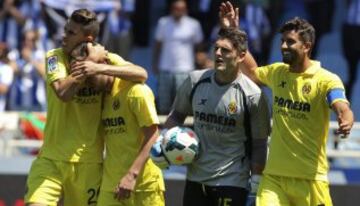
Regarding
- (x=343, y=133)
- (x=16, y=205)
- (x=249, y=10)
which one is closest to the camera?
(x=343, y=133)

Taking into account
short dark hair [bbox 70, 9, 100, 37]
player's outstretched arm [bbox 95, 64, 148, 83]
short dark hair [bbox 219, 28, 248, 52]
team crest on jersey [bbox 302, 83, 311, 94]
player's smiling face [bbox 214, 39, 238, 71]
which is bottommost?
team crest on jersey [bbox 302, 83, 311, 94]

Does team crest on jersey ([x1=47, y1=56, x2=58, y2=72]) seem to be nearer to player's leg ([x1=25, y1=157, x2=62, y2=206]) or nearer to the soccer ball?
player's leg ([x1=25, y1=157, x2=62, y2=206])

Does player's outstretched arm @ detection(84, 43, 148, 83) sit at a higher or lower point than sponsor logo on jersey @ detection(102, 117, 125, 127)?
higher

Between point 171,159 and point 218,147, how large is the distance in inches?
14.8

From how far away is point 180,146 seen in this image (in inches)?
367

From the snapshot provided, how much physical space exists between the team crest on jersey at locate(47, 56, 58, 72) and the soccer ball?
100cm

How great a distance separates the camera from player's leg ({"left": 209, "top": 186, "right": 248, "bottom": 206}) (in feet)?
30.8

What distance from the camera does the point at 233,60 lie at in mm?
9297

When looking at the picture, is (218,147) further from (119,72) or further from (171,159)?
(119,72)

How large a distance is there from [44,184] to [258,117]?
170 centimetres

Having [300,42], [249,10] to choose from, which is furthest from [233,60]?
[249,10]

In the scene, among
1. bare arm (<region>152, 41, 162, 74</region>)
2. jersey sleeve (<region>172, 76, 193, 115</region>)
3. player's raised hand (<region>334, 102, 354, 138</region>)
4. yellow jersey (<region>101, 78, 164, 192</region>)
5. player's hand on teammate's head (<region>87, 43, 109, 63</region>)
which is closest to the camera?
player's raised hand (<region>334, 102, 354, 138</region>)

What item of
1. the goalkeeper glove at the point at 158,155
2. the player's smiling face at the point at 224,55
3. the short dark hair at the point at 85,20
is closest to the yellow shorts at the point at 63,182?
the goalkeeper glove at the point at 158,155

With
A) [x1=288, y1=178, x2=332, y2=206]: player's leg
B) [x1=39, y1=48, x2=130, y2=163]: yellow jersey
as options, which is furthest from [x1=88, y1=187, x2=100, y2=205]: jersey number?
[x1=288, y1=178, x2=332, y2=206]: player's leg
